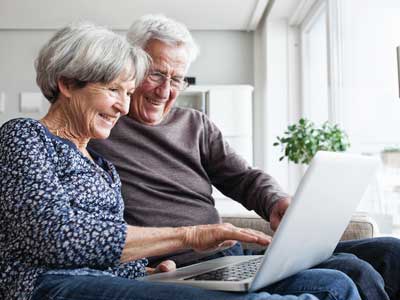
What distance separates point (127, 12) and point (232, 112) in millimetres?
1260

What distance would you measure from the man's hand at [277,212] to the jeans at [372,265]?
0.58 ft

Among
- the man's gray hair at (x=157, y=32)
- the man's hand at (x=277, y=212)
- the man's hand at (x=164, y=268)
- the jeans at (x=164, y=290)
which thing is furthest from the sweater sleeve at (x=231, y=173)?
the jeans at (x=164, y=290)

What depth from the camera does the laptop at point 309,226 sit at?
920mm

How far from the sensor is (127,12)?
4973mm

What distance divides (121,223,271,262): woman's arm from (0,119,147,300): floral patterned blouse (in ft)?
0.19

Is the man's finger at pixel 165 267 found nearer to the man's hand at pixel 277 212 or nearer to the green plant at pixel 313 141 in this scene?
the man's hand at pixel 277 212

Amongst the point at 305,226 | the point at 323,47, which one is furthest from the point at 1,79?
the point at 305,226

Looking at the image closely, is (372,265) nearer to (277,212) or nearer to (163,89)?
(277,212)

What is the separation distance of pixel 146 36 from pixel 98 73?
515 mm

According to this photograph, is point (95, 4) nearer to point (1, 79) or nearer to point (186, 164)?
point (1, 79)

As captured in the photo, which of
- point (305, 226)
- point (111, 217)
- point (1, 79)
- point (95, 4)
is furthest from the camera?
point (1, 79)

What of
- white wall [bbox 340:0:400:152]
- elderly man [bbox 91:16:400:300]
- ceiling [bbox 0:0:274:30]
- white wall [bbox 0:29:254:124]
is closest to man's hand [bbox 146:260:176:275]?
elderly man [bbox 91:16:400:300]

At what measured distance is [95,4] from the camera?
4.77 m

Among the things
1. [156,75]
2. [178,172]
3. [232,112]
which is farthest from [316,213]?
[232,112]
